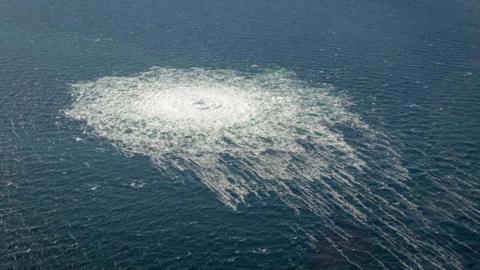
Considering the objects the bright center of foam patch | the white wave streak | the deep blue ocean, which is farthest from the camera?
the bright center of foam patch

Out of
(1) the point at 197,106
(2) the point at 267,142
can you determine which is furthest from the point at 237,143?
(1) the point at 197,106

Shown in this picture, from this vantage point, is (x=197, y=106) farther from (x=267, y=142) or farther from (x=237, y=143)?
(x=267, y=142)

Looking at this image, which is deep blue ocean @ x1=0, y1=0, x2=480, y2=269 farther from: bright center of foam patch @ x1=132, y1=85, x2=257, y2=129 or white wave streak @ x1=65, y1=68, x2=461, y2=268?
bright center of foam patch @ x1=132, y1=85, x2=257, y2=129

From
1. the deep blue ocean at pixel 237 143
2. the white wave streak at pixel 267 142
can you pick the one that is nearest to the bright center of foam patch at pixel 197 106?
the white wave streak at pixel 267 142

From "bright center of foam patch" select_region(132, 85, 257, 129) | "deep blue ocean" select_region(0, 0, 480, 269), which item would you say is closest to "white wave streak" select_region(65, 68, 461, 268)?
"bright center of foam patch" select_region(132, 85, 257, 129)

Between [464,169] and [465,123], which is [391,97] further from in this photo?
[464,169]

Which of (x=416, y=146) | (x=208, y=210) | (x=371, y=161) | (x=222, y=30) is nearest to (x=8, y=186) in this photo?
(x=208, y=210)
